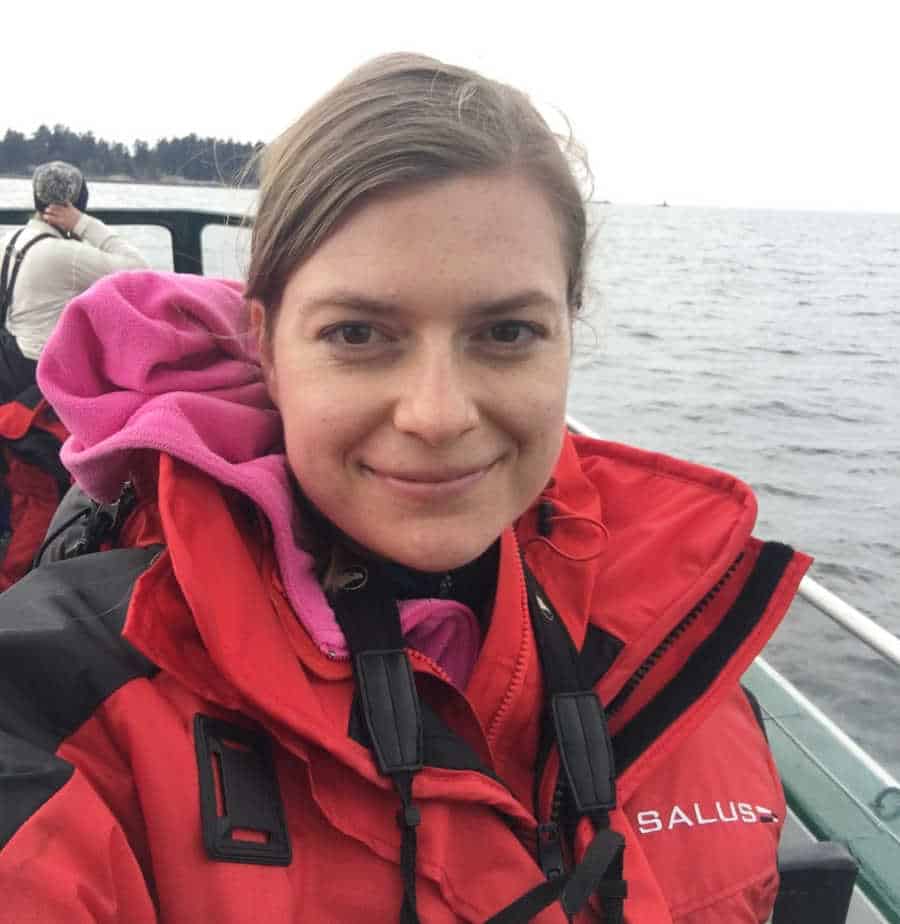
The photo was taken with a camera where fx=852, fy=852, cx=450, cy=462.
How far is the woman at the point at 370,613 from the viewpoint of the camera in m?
1.05

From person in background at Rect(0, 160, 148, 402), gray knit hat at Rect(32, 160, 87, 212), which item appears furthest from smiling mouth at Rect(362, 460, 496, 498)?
gray knit hat at Rect(32, 160, 87, 212)

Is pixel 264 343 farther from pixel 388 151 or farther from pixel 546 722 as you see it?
pixel 546 722

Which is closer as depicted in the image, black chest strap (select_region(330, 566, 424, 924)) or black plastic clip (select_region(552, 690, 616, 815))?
black chest strap (select_region(330, 566, 424, 924))

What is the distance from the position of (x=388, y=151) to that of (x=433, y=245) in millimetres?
162

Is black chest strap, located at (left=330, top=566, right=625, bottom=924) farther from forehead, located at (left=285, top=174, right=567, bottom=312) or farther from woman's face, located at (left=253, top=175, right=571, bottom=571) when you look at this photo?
forehead, located at (left=285, top=174, right=567, bottom=312)

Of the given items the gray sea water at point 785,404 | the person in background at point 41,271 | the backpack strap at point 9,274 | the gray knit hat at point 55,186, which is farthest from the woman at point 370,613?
the gray knit hat at point 55,186

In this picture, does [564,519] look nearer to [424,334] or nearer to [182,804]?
[424,334]

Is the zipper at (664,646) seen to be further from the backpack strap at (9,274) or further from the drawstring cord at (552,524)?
the backpack strap at (9,274)

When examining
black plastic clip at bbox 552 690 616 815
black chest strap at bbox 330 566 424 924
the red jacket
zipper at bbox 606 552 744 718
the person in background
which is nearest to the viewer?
the red jacket

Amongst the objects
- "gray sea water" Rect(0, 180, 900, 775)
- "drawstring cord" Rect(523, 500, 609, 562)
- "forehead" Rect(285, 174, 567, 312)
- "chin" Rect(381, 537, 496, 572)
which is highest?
"forehead" Rect(285, 174, 567, 312)

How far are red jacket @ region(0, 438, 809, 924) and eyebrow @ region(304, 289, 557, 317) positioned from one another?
32cm

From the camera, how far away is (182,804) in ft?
3.43

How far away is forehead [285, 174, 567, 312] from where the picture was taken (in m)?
1.20

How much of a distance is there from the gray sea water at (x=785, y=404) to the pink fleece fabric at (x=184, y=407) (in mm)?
203
